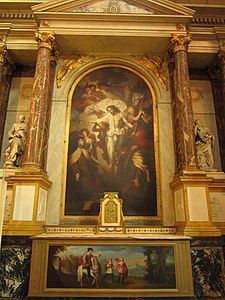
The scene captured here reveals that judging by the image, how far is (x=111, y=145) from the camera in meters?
8.23

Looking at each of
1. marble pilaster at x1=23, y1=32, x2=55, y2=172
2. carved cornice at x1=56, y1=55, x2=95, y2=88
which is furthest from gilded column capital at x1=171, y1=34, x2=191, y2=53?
marble pilaster at x1=23, y1=32, x2=55, y2=172

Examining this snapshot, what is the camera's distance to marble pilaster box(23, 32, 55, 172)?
7.21 meters

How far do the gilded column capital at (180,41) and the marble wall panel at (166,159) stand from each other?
56.0 inches

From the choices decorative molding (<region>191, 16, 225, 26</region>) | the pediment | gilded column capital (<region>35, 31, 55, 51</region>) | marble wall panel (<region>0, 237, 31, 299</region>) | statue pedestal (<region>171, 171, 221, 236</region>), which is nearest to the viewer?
marble wall panel (<region>0, 237, 31, 299</region>)

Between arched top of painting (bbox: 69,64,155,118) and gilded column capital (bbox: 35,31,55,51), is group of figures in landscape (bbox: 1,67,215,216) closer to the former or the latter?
arched top of painting (bbox: 69,64,155,118)

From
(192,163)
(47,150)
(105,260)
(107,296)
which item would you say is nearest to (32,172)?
(47,150)

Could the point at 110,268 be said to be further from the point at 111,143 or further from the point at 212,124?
the point at 212,124

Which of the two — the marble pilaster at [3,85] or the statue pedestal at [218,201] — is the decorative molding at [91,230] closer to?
the statue pedestal at [218,201]

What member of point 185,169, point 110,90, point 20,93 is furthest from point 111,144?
point 20,93

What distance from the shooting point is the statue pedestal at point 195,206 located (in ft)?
21.4

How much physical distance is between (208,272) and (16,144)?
5084mm

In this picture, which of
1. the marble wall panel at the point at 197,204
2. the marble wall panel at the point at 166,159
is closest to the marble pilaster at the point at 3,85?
the marble wall panel at the point at 166,159

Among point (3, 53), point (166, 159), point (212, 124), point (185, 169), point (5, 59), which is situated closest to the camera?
point (185, 169)

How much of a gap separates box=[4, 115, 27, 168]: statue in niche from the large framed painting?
7.84ft
